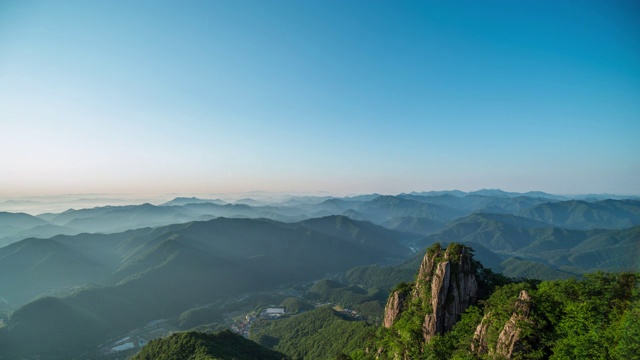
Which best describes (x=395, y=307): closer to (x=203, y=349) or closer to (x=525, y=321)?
(x=525, y=321)

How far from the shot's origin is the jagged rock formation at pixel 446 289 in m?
44.5

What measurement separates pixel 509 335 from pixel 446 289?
12451 millimetres

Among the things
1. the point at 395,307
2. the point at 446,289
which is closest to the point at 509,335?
the point at 446,289

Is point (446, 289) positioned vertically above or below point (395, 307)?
above

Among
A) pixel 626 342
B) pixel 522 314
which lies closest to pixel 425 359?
pixel 522 314

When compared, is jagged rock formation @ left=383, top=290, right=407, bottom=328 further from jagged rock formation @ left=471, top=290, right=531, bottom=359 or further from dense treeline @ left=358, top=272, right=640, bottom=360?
jagged rock formation @ left=471, top=290, right=531, bottom=359

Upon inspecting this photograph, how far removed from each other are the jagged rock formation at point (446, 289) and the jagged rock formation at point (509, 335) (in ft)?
24.2

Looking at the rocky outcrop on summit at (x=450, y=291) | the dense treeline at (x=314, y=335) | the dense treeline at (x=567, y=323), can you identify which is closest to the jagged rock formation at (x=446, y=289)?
the rocky outcrop on summit at (x=450, y=291)

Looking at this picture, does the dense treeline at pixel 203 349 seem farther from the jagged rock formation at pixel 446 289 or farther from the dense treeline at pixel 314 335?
the jagged rock formation at pixel 446 289

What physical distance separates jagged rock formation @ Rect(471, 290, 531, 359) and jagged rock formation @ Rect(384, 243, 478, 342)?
7.36 metres

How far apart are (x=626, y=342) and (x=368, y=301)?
184 meters

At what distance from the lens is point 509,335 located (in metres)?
32.8

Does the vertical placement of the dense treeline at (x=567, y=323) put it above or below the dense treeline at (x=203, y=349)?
above

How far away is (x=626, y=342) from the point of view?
82.7 feet
